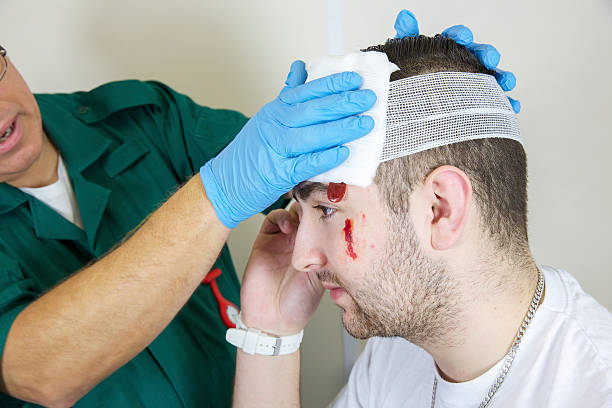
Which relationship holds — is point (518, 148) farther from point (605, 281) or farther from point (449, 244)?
point (605, 281)

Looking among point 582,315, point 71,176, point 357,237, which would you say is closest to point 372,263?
point 357,237

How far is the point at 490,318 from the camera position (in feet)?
3.25

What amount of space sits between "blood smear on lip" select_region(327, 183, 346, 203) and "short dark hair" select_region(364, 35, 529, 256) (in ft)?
0.21

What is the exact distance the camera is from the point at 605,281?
1.58 metres

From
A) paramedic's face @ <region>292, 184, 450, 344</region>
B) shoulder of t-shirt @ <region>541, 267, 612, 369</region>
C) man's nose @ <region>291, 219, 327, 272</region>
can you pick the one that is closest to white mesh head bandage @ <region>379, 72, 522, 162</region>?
paramedic's face @ <region>292, 184, 450, 344</region>

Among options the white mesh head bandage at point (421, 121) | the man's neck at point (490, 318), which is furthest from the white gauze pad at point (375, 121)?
the man's neck at point (490, 318)

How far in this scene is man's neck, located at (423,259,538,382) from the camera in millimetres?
983

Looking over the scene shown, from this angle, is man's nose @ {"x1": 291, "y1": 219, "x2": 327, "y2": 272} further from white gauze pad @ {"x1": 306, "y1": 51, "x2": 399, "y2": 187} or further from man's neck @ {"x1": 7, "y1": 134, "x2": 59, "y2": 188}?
man's neck @ {"x1": 7, "y1": 134, "x2": 59, "y2": 188}

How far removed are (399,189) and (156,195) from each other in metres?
0.77

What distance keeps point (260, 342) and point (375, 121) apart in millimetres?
651

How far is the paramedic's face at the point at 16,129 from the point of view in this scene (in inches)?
46.5

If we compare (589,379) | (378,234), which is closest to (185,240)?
(378,234)

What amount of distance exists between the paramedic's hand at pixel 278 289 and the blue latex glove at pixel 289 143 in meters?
0.29

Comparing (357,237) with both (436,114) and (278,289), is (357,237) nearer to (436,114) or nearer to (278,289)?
(436,114)
